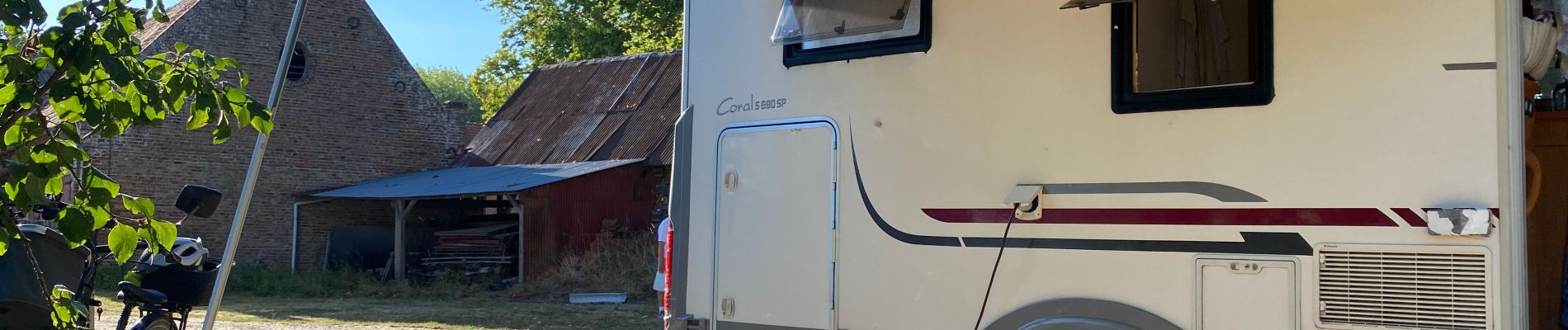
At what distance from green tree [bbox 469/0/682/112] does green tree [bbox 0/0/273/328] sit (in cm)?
2936

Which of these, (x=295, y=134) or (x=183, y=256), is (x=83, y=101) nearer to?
(x=183, y=256)

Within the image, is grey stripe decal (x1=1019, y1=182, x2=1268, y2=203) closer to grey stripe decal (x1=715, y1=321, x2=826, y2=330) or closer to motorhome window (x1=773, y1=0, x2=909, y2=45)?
motorhome window (x1=773, y1=0, x2=909, y2=45)

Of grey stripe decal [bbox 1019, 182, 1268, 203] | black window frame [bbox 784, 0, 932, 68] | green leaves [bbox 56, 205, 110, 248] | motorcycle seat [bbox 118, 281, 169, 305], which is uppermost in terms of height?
black window frame [bbox 784, 0, 932, 68]

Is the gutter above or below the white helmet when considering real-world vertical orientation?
below

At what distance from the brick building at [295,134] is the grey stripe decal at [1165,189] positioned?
2167 cm

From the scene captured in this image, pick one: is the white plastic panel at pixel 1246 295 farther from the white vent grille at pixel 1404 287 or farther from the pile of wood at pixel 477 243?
the pile of wood at pixel 477 243

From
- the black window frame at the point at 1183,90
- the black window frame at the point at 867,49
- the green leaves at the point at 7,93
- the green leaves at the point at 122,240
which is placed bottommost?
the green leaves at the point at 122,240

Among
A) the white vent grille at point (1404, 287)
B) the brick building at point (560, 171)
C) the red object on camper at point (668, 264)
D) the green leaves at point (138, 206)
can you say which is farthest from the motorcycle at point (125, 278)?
the brick building at point (560, 171)

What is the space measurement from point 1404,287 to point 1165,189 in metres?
0.73

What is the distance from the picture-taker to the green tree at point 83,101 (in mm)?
3037

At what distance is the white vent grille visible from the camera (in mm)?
3426

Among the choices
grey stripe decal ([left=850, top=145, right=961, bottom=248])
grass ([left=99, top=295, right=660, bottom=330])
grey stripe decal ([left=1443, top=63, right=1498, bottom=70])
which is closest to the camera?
grey stripe decal ([left=1443, top=63, right=1498, bottom=70])

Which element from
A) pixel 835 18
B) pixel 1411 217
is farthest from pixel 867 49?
pixel 1411 217

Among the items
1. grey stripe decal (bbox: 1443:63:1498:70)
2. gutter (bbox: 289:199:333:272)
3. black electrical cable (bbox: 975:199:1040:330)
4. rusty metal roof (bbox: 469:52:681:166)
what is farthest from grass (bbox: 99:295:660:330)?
grey stripe decal (bbox: 1443:63:1498:70)
